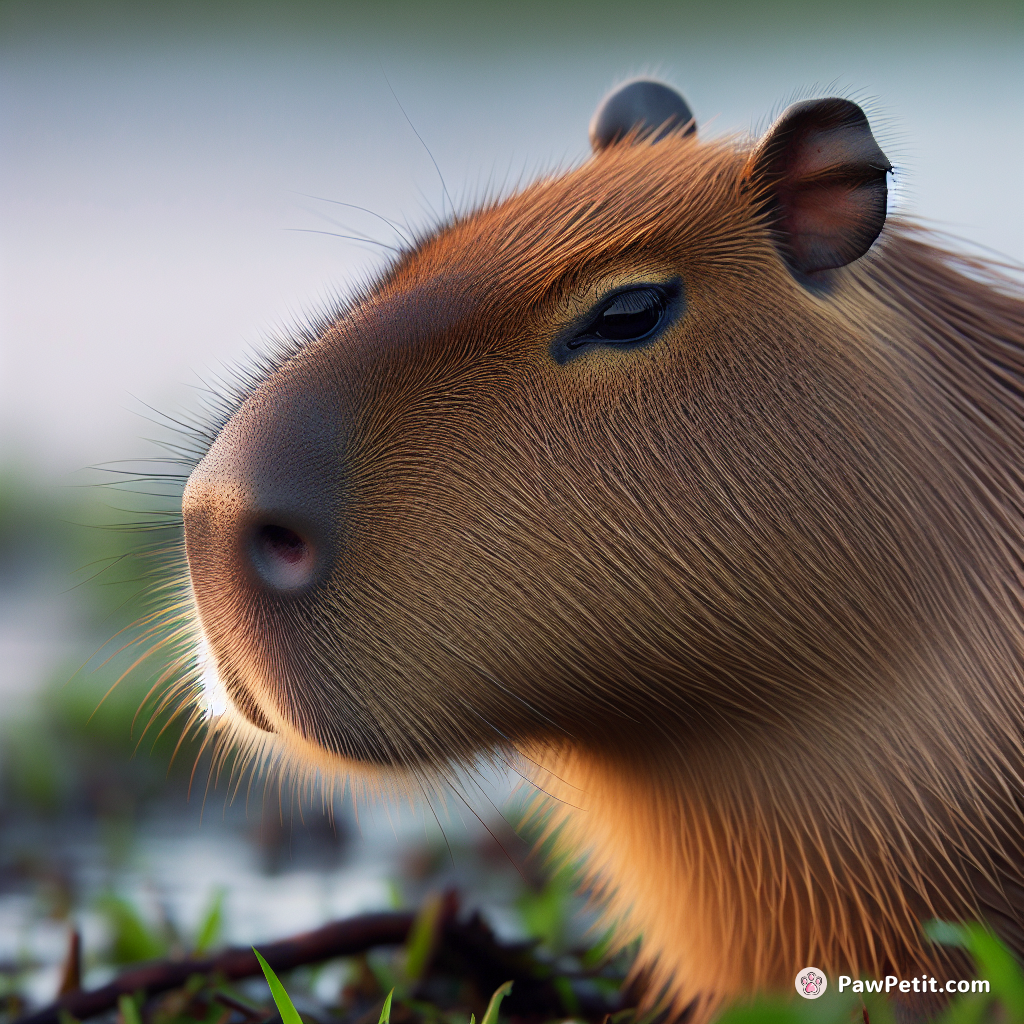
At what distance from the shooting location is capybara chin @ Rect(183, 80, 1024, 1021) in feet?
3.67

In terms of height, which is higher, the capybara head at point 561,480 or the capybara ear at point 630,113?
the capybara ear at point 630,113

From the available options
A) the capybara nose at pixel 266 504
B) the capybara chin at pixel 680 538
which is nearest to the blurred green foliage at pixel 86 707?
the capybara nose at pixel 266 504

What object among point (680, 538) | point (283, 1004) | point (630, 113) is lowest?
point (283, 1004)

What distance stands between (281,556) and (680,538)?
1.43 ft

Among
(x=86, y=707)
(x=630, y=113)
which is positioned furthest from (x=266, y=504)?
(x=86, y=707)

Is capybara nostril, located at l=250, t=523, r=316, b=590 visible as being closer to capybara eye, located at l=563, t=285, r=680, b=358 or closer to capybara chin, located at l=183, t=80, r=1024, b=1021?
capybara chin, located at l=183, t=80, r=1024, b=1021

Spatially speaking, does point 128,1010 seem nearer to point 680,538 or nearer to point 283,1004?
point 283,1004

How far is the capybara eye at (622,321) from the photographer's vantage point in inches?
45.7

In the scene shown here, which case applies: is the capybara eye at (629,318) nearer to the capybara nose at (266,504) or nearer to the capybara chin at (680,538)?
the capybara chin at (680,538)

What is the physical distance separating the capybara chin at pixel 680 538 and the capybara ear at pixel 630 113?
1.34 feet

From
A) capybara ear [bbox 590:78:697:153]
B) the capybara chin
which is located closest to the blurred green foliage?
the capybara chin

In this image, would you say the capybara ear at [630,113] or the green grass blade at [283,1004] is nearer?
the green grass blade at [283,1004]

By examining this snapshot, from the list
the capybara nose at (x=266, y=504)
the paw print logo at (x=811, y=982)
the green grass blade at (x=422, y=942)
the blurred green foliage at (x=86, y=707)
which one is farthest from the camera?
the blurred green foliage at (x=86, y=707)

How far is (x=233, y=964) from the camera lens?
147 centimetres
